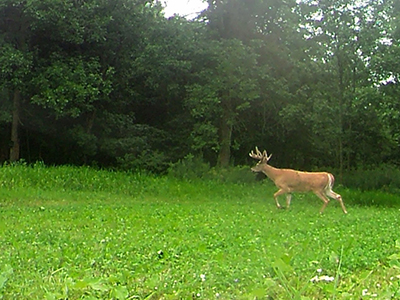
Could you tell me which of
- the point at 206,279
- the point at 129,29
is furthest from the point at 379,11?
the point at 206,279

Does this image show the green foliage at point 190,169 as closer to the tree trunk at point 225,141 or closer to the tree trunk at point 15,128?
the tree trunk at point 225,141

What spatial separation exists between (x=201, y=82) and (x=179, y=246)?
13.5 metres

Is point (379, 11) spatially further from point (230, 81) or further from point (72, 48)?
point (72, 48)

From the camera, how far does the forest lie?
53.1 feet

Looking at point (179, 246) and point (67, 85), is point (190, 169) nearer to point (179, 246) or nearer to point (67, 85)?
point (67, 85)

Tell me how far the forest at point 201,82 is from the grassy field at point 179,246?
3.66 meters

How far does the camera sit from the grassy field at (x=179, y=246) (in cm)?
436

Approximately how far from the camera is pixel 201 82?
19.5 meters

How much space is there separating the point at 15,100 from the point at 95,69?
2.77m

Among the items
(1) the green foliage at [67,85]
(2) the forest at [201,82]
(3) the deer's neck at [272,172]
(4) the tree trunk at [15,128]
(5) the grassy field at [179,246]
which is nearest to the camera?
(5) the grassy field at [179,246]

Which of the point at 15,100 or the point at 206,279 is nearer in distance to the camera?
the point at 206,279

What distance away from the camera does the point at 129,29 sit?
1842 centimetres

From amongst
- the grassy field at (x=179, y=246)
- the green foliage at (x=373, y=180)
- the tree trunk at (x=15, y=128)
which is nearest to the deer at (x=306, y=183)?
the grassy field at (x=179, y=246)

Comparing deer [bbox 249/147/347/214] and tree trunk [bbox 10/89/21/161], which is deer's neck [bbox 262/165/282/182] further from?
tree trunk [bbox 10/89/21/161]
